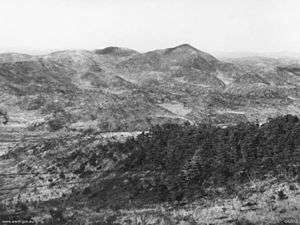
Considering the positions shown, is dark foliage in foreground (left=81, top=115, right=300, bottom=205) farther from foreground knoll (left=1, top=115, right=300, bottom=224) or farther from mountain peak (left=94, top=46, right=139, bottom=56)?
mountain peak (left=94, top=46, right=139, bottom=56)

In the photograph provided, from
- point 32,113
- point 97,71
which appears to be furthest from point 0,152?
point 97,71

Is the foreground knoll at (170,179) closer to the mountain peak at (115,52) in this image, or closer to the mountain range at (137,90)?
the mountain range at (137,90)

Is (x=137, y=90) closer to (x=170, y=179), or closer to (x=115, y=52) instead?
(x=115, y=52)

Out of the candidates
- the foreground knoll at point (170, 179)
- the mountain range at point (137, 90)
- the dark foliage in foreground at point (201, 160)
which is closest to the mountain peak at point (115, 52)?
the mountain range at point (137, 90)

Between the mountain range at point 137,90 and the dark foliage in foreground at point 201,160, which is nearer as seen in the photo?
the dark foliage in foreground at point 201,160

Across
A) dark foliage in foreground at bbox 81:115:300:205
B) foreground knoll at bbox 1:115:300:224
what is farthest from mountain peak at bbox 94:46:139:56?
dark foliage in foreground at bbox 81:115:300:205

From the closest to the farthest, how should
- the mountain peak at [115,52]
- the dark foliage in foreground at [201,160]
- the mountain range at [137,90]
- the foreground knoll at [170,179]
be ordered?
the foreground knoll at [170,179], the dark foliage in foreground at [201,160], the mountain range at [137,90], the mountain peak at [115,52]
